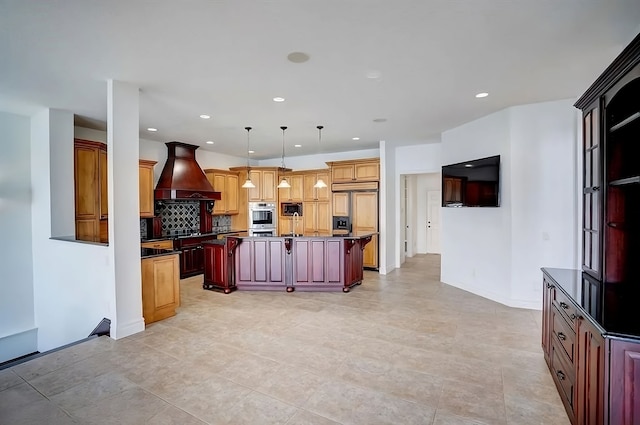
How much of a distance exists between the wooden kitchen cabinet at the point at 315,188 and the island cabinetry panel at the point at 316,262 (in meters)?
2.52

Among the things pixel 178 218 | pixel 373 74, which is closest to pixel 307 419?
pixel 373 74

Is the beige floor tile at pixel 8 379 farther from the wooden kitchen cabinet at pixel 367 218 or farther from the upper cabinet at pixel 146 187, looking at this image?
the wooden kitchen cabinet at pixel 367 218

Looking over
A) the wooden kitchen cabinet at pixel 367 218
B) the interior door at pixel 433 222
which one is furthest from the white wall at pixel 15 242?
the interior door at pixel 433 222

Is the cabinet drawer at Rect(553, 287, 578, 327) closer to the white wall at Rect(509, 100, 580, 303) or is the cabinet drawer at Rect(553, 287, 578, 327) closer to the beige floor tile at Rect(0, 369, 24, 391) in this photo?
the white wall at Rect(509, 100, 580, 303)

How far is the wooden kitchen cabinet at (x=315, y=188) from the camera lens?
8.00m

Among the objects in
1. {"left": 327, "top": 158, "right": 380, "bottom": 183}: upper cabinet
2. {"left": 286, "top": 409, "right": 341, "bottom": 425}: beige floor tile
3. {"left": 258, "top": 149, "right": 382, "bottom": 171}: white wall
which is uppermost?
{"left": 258, "top": 149, "right": 382, "bottom": 171}: white wall

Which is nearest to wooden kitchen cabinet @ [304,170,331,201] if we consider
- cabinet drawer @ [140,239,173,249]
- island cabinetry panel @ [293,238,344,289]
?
island cabinetry panel @ [293,238,344,289]

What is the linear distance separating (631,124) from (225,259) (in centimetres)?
545

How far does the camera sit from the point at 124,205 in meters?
3.63

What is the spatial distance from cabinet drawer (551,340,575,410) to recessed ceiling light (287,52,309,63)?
10.9 feet

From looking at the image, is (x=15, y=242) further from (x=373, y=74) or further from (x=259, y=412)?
(x=373, y=74)

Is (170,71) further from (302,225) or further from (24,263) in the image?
(302,225)

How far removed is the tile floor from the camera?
228cm

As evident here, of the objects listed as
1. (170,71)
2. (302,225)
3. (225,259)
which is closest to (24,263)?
(225,259)
